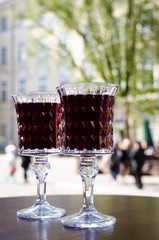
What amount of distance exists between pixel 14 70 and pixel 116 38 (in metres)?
22.6

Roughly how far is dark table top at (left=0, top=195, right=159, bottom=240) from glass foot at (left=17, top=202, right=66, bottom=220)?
0.16 feet

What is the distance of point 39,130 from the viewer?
227 cm

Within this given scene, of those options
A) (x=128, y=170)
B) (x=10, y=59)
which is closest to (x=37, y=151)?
(x=128, y=170)

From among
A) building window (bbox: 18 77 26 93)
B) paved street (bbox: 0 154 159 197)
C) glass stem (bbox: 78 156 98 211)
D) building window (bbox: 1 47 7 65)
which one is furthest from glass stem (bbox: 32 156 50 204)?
building window (bbox: 1 47 7 65)

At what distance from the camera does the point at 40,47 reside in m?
18.0

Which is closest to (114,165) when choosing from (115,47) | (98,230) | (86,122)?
(115,47)

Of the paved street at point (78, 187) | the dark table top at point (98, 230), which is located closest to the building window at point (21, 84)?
the paved street at point (78, 187)

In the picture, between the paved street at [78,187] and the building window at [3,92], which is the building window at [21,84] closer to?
the building window at [3,92]

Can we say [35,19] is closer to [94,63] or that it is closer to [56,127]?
[94,63]

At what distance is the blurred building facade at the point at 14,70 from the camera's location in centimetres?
3588

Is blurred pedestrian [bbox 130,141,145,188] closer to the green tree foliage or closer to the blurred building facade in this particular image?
the green tree foliage

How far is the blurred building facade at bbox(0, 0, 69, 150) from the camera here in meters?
35.9

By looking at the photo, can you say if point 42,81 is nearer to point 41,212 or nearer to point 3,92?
point 3,92

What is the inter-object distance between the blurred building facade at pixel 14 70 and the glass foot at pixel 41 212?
32.7 metres
